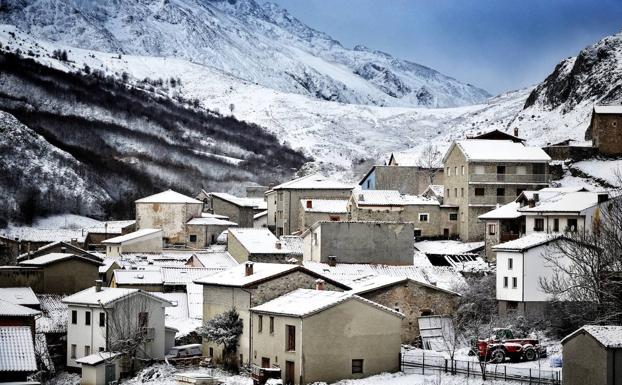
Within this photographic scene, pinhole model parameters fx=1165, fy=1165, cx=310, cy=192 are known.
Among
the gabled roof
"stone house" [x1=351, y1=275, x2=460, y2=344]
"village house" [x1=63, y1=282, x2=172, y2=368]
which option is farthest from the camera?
"village house" [x1=63, y1=282, x2=172, y2=368]

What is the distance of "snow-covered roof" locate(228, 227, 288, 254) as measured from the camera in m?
78.3

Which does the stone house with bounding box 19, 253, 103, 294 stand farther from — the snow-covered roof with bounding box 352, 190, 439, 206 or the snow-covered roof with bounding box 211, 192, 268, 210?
the snow-covered roof with bounding box 211, 192, 268, 210

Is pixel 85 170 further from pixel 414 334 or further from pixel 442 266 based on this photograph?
pixel 414 334

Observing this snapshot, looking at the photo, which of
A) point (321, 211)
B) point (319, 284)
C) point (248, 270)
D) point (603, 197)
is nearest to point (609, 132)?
point (321, 211)

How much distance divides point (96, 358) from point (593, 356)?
79.6ft

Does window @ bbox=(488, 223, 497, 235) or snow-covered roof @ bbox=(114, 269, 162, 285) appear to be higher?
window @ bbox=(488, 223, 497, 235)

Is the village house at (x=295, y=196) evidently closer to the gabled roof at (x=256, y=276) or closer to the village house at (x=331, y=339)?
the gabled roof at (x=256, y=276)

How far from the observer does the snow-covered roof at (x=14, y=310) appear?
191 ft

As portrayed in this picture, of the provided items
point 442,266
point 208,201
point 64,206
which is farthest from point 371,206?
point 64,206

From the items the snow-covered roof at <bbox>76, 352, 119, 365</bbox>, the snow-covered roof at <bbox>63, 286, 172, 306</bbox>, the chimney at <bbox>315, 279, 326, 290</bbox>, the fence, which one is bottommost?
the snow-covered roof at <bbox>76, 352, 119, 365</bbox>

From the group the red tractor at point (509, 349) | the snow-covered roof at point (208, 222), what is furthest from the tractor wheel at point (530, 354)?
the snow-covered roof at point (208, 222)

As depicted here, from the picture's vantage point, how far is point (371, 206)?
287 feet

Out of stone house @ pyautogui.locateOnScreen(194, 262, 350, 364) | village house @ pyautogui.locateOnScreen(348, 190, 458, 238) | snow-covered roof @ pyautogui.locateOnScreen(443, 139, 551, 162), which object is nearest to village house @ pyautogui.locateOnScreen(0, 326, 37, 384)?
stone house @ pyautogui.locateOnScreen(194, 262, 350, 364)

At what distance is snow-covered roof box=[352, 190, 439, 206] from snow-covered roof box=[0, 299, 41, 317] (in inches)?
1308
